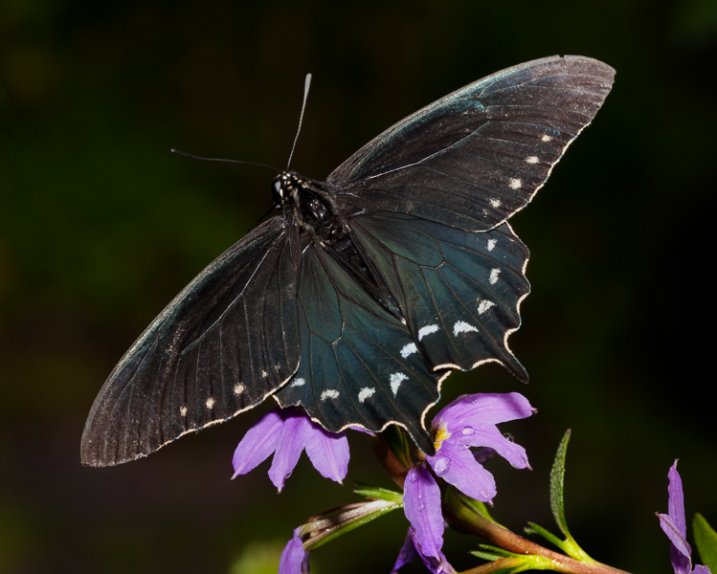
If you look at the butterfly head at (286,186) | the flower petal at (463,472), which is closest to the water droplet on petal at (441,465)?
the flower petal at (463,472)

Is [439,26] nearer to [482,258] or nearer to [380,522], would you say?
[380,522]

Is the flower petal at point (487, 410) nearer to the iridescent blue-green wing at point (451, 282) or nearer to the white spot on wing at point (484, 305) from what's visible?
the iridescent blue-green wing at point (451, 282)

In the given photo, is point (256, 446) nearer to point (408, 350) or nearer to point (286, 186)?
point (408, 350)

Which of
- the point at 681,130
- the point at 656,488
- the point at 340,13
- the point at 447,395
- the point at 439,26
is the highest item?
the point at 340,13

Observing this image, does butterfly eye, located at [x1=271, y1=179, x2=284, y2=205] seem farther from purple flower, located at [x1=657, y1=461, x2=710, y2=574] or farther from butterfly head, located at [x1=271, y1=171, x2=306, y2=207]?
purple flower, located at [x1=657, y1=461, x2=710, y2=574]

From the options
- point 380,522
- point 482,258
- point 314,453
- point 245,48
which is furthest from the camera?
point 245,48

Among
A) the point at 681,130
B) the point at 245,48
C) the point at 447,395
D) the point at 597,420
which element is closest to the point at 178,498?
the point at 447,395
